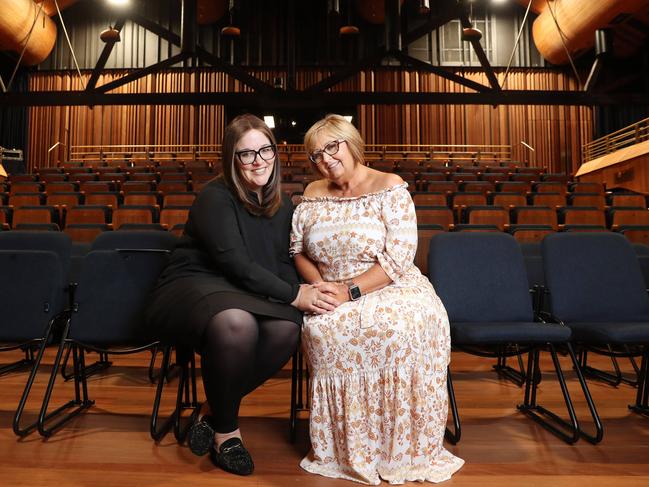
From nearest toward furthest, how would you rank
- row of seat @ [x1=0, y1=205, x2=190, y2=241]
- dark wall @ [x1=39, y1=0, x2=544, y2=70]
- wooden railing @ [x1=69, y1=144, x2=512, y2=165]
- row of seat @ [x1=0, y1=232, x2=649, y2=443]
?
row of seat @ [x1=0, y1=232, x2=649, y2=443], row of seat @ [x1=0, y1=205, x2=190, y2=241], wooden railing @ [x1=69, y1=144, x2=512, y2=165], dark wall @ [x1=39, y1=0, x2=544, y2=70]

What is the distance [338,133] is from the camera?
1.67 meters

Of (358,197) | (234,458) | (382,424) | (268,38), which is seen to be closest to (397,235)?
(358,197)

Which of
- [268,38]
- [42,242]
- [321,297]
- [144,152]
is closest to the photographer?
[321,297]

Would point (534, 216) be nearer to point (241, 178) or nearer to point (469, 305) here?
point (469, 305)

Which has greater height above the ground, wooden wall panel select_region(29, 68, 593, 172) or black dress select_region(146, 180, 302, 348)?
wooden wall panel select_region(29, 68, 593, 172)

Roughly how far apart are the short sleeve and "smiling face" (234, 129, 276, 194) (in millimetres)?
171

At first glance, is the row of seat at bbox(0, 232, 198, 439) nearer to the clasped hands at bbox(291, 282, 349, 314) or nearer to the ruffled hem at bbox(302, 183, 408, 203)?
the clasped hands at bbox(291, 282, 349, 314)

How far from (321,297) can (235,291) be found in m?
0.27

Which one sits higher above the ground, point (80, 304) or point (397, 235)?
point (397, 235)

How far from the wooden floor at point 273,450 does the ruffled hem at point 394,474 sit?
0.03 metres

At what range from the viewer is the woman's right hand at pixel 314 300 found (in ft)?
5.05

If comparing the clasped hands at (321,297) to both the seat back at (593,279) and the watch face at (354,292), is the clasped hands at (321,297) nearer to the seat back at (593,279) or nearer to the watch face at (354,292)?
the watch face at (354,292)

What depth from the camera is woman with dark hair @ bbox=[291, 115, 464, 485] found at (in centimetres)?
145

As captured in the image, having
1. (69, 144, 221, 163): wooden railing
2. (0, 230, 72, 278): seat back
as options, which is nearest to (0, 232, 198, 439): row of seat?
(0, 230, 72, 278): seat back
